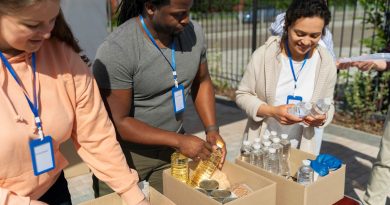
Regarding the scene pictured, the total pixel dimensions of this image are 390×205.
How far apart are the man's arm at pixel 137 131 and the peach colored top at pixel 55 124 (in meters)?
0.25

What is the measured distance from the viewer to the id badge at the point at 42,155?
1247 mm

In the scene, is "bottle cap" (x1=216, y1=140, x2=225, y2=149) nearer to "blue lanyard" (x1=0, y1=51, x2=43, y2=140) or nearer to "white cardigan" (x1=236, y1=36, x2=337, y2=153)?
"white cardigan" (x1=236, y1=36, x2=337, y2=153)

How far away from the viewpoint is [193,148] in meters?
1.69

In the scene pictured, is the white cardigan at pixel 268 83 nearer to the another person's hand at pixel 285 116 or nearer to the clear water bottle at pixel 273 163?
the another person's hand at pixel 285 116

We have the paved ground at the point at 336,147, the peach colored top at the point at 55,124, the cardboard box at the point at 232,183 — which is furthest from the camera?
the paved ground at the point at 336,147

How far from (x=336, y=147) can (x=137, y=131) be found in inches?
132

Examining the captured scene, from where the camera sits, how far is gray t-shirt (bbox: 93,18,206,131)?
64.2 inches

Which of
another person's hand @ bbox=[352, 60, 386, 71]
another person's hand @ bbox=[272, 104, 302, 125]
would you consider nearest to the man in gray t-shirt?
another person's hand @ bbox=[272, 104, 302, 125]

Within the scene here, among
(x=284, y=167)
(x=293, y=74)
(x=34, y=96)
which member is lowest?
(x=284, y=167)

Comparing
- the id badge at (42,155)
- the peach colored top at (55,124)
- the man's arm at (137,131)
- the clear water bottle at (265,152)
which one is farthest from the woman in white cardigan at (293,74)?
the id badge at (42,155)

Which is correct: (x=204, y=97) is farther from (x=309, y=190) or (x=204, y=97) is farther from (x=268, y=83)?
(x=309, y=190)

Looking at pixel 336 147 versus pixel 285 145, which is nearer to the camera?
pixel 285 145

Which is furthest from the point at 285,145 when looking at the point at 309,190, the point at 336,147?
the point at 336,147

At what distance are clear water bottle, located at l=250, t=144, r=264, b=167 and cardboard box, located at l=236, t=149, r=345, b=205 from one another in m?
0.06
